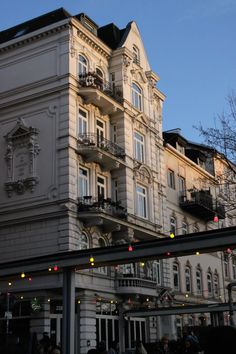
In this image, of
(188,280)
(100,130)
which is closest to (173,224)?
(188,280)

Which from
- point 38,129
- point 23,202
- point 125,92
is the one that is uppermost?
point 125,92

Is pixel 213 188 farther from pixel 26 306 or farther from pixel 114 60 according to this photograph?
pixel 26 306

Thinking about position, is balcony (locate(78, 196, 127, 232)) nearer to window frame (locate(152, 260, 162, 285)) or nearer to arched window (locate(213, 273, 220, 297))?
window frame (locate(152, 260, 162, 285))

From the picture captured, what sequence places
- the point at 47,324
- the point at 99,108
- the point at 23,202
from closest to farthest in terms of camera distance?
the point at 47,324 < the point at 23,202 < the point at 99,108

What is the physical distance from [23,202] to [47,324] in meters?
6.87

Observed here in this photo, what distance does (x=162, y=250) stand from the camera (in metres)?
15.7

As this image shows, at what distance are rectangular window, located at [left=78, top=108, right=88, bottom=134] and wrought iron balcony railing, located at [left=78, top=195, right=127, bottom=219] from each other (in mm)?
3980

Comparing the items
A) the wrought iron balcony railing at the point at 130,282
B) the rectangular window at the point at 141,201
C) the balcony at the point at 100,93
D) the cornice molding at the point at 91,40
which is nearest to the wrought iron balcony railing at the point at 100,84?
the balcony at the point at 100,93

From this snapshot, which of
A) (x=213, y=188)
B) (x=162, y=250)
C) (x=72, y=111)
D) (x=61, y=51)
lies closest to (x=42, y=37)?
(x=61, y=51)

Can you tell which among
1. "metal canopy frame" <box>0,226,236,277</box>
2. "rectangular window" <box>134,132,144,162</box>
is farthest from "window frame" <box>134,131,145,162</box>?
"metal canopy frame" <box>0,226,236,277</box>

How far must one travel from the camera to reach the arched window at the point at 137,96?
37509mm

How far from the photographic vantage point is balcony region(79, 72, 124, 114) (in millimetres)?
32094

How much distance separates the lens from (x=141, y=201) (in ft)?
119

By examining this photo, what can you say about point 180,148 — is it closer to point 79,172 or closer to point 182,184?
point 182,184
